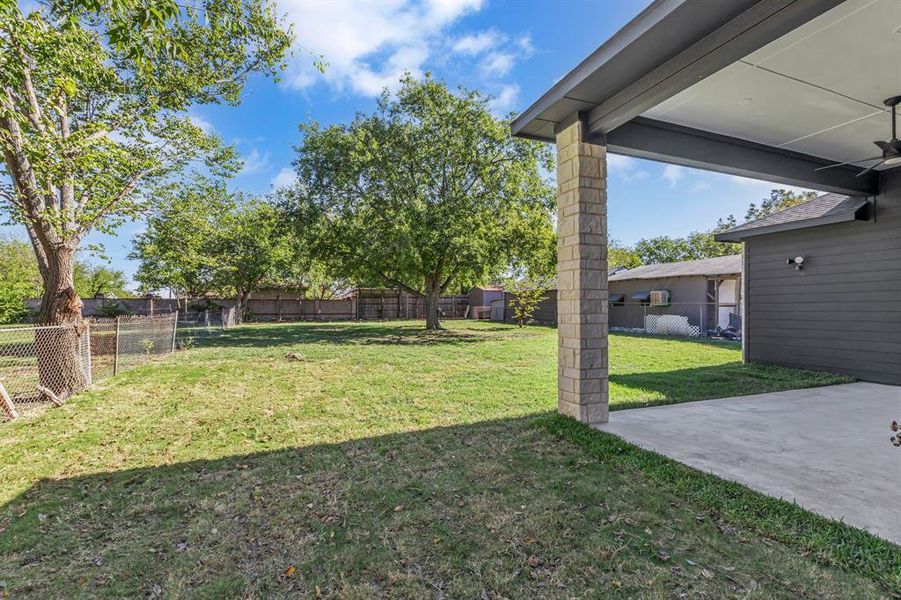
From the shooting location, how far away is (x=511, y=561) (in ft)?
6.49

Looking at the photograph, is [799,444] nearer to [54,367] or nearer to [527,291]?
[54,367]

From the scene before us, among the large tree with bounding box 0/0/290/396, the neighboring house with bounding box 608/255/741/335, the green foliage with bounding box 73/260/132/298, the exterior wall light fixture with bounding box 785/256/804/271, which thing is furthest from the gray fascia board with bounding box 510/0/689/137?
the green foliage with bounding box 73/260/132/298

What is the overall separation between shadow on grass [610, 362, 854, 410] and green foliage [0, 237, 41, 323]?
16718mm

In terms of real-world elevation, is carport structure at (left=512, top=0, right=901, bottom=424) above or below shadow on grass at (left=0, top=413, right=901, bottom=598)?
above

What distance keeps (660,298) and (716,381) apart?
992 cm

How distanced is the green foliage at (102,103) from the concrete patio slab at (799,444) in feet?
15.7

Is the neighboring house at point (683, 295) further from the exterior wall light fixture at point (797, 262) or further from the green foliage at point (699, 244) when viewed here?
the green foliage at point (699, 244)

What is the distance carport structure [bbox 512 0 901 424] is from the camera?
2578 millimetres

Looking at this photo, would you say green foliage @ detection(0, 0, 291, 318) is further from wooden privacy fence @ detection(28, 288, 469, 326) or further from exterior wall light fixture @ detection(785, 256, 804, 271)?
wooden privacy fence @ detection(28, 288, 469, 326)

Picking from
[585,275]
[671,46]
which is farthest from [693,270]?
[671,46]

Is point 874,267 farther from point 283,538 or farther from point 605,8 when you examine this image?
point 283,538

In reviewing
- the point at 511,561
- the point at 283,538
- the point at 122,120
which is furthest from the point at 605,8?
the point at 122,120

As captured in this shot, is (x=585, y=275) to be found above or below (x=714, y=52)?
below

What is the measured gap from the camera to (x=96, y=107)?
6855mm
